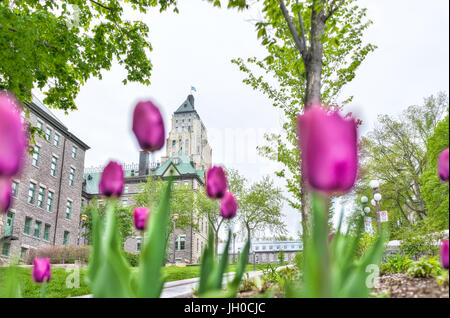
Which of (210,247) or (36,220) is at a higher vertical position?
(36,220)

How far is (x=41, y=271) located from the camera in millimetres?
1711

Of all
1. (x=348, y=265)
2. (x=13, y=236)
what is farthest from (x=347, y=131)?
(x=13, y=236)

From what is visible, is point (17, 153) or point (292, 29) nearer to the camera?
point (17, 153)

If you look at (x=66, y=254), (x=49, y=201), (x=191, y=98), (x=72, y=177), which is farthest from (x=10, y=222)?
(x=191, y=98)

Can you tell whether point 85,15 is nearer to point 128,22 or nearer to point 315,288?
point 128,22

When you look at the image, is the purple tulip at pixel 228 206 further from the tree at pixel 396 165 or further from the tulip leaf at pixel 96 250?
the tree at pixel 396 165

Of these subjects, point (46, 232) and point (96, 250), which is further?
point (46, 232)

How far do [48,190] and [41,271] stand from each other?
34.5 metres

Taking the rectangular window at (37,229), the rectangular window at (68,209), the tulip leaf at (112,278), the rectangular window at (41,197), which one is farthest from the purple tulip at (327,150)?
the rectangular window at (68,209)

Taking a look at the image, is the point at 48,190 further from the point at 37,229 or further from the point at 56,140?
the point at 56,140

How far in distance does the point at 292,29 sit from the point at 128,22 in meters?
7.72

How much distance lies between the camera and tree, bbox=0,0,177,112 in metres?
7.84

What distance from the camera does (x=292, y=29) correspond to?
4.27 meters

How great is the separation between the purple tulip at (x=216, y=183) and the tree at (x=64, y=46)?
304 inches
